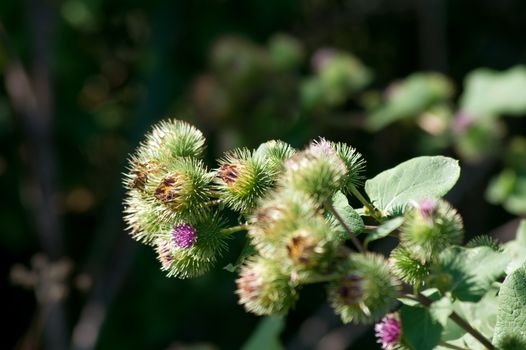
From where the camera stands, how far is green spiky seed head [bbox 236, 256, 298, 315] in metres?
0.88

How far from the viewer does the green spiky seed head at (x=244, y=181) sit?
3.33ft

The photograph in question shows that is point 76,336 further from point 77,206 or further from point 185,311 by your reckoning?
point 77,206

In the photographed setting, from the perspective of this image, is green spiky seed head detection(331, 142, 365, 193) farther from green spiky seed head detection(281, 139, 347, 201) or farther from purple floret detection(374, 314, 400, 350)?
purple floret detection(374, 314, 400, 350)

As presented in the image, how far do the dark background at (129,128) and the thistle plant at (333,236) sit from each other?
248 cm

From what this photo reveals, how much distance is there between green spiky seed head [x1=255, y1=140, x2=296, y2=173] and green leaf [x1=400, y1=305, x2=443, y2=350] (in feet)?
0.82

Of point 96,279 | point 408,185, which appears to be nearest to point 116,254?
point 96,279

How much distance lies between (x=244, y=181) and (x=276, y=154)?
74 millimetres

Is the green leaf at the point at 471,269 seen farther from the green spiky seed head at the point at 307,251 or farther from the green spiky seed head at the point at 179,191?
the green spiky seed head at the point at 179,191

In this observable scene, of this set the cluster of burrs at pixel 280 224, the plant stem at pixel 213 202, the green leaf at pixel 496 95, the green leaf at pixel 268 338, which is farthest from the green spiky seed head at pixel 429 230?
the green leaf at pixel 496 95

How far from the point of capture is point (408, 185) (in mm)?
1056

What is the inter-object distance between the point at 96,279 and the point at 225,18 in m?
1.59

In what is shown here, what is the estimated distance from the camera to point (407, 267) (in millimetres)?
997

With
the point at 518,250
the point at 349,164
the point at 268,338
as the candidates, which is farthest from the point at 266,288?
the point at 268,338

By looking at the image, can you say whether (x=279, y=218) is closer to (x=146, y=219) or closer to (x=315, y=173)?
(x=315, y=173)
